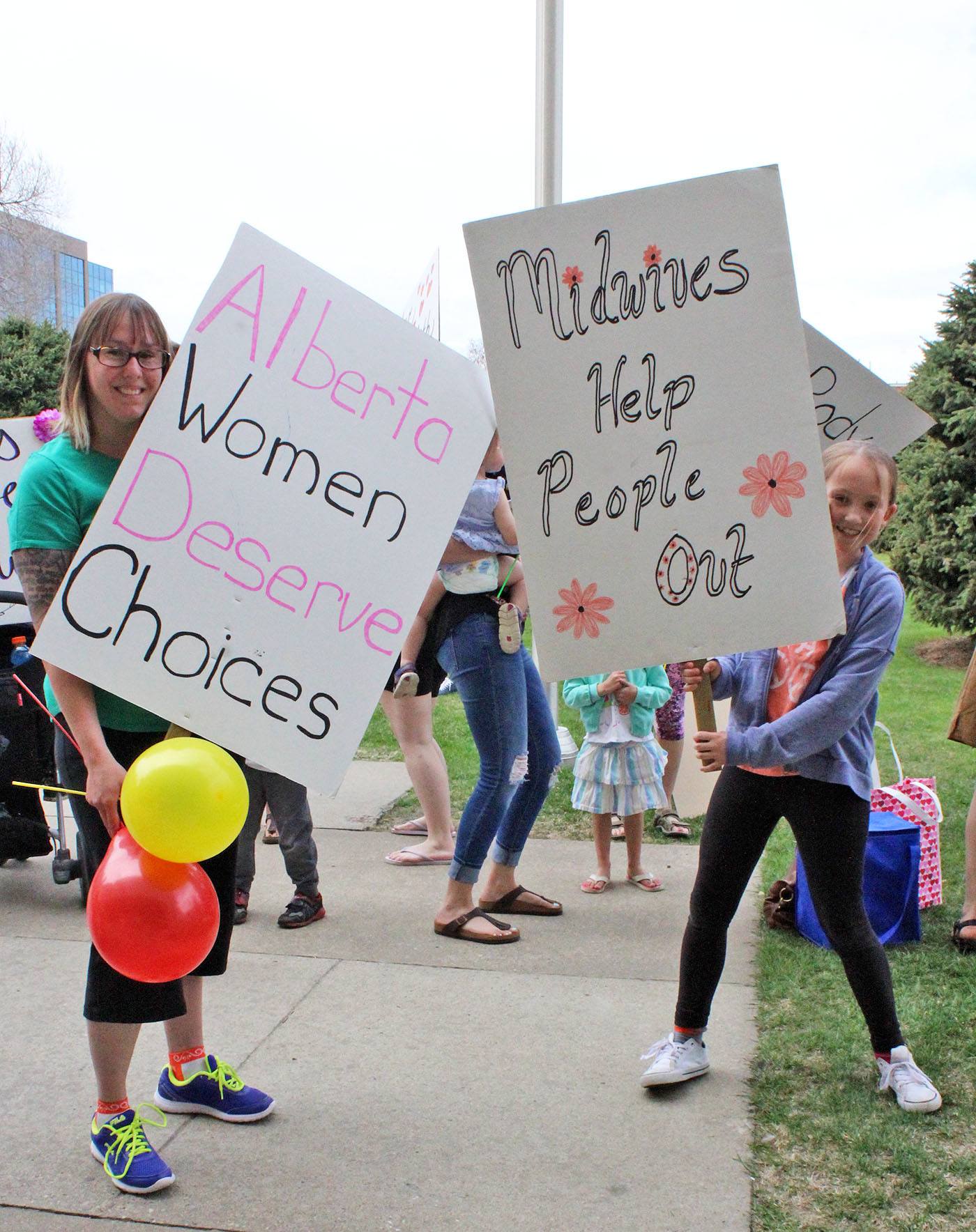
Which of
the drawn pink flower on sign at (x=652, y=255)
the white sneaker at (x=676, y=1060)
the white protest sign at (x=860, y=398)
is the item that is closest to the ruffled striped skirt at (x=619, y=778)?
the white sneaker at (x=676, y=1060)

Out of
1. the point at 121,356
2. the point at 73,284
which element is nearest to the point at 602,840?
the point at 121,356

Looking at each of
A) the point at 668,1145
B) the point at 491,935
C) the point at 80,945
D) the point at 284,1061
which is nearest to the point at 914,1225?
the point at 668,1145

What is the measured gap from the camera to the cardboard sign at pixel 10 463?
17.9ft

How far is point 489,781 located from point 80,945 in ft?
5.14

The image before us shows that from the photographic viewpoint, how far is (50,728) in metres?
4.69

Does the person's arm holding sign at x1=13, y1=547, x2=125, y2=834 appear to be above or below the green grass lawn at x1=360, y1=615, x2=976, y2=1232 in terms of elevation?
above

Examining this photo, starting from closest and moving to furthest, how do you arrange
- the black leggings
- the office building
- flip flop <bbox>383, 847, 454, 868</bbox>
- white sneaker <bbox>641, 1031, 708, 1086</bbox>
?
the black leggings < white sneaker <bbox>641, 1031, 708, 1086</bbox> < flip flop <bbox>383, 847, 454, 868</bbox> < the office building

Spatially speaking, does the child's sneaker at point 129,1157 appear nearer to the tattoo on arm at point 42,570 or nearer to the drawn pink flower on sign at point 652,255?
the tattoo on arm at point 42,570

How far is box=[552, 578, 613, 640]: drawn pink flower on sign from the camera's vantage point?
8.28 ft

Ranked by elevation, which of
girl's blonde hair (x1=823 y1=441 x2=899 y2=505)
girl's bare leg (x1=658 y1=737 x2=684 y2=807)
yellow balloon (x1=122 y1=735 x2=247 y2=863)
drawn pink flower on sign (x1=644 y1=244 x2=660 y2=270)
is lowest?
girl's bare leg (x1=658 y1=737 x2=684 y2=807)

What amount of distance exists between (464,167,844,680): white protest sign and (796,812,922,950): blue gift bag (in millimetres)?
1683

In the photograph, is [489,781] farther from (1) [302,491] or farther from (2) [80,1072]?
(1) [302,491]

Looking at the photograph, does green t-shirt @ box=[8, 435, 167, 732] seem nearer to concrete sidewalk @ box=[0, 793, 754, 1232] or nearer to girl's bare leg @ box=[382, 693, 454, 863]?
concrete sidewalk @ box=[0, 793, 754, 1232]

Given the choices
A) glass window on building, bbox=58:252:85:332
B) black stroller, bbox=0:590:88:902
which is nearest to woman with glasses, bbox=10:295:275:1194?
black stroller, bbox=0:590:88:902
